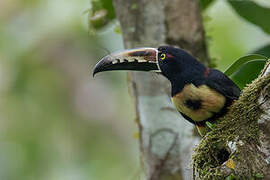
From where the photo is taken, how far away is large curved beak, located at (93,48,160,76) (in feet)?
12.1

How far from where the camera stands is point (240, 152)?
2.62 metres

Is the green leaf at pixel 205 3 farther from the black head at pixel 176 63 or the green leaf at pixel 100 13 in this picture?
the black head at pixel 176 63

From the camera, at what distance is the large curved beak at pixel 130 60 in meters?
3.67

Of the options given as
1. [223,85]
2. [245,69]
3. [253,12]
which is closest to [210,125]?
[223,85]

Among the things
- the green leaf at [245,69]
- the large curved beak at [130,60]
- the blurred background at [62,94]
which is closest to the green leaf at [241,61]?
the green leaf at [245,69]

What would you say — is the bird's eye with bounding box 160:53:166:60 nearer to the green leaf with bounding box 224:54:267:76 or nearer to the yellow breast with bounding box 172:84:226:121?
the yellow breast with bounding box 172:84:226:121

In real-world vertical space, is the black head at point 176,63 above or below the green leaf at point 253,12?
below

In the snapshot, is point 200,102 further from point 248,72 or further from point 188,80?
point 248,72

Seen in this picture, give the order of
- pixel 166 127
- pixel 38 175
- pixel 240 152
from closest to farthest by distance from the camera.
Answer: pixel 240 152 → pixel 166 127 → pixel 38 175

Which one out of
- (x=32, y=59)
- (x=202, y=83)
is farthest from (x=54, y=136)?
(x=202, y=83)

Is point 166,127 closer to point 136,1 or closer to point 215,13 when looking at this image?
point 136,1

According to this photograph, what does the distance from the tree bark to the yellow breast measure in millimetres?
635

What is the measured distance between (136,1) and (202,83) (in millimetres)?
1030

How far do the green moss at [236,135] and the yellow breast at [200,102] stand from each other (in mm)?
245
